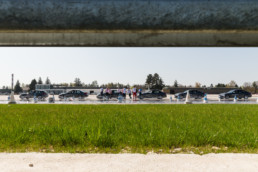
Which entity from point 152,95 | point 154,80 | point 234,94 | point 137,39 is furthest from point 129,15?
point 154,80

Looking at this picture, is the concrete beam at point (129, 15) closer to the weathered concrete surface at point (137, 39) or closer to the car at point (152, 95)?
the weathered concrete surface at point (137, 39)

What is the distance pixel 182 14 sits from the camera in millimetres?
775

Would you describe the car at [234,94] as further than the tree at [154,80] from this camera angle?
No

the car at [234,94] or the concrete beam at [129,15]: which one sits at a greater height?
the concrete beam at [129,15]
